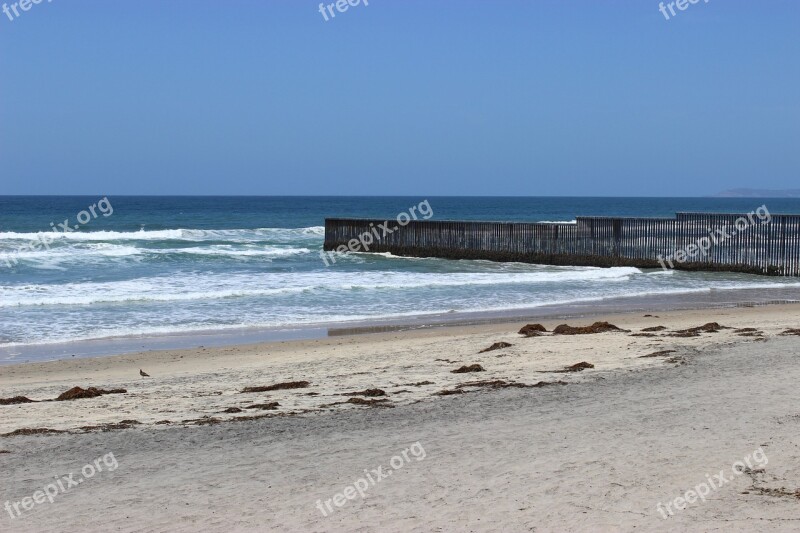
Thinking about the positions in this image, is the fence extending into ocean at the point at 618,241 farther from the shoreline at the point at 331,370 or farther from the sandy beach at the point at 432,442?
the sandy beach at the point at 432,442

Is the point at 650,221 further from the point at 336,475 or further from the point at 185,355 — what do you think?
the point at 336,475

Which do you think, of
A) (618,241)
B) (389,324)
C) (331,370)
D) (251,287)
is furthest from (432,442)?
(618,241)

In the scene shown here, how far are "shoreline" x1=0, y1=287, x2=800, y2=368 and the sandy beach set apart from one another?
2.17 m

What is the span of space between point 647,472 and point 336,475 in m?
2.23

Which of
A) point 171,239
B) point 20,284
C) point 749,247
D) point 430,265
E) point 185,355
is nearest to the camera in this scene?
point 185,355

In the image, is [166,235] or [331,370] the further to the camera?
[166,235]

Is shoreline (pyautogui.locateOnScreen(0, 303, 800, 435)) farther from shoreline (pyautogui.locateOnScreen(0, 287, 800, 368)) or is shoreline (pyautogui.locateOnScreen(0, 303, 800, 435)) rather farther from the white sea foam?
the white sea foam

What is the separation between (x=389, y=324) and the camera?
18422 mm

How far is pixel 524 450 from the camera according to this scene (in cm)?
745

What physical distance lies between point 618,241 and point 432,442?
2467 cm

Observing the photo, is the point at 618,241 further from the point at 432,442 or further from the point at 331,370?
the point at 432,442

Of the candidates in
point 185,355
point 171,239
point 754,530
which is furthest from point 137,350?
point 171,239

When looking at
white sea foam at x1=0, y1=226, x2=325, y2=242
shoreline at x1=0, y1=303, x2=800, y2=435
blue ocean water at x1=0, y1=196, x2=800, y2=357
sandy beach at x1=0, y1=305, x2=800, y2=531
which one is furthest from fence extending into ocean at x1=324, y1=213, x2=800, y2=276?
sandy beach at x1=0, y1=305, x2=800, y2=531

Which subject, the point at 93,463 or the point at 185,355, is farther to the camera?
the point at 185,355
